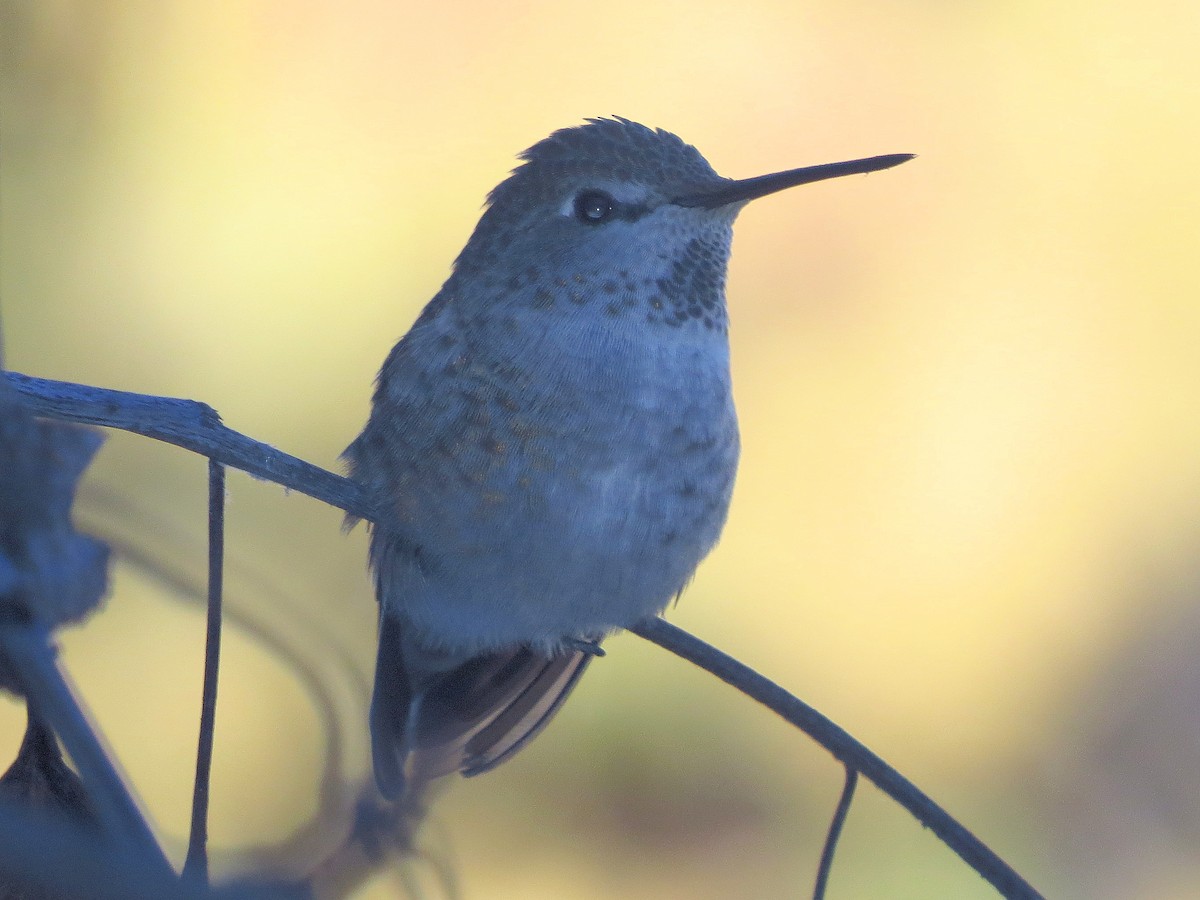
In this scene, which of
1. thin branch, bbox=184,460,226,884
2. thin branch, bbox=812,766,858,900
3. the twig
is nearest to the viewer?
the twig

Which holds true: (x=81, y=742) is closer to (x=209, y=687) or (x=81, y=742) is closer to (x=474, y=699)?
(x=209, y=687)

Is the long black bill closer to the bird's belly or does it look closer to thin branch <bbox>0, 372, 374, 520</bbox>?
the bird's belly

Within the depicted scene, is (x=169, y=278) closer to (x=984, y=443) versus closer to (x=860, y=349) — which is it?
(x=860, y=349)

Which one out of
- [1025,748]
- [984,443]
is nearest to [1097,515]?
[984,443]

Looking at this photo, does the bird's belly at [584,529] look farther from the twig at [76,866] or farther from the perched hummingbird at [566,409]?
the twig at [76,866]

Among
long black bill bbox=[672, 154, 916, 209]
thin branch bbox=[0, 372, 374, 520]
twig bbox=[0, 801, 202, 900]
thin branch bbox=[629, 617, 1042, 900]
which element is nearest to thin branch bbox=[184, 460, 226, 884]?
thin branch bbox=[0, 372, 374, 520]

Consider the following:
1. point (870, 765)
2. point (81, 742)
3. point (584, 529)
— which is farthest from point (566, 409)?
point (81, 742)

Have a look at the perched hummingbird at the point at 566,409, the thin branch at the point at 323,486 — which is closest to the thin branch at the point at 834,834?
the thin branch at the point at 323,486
